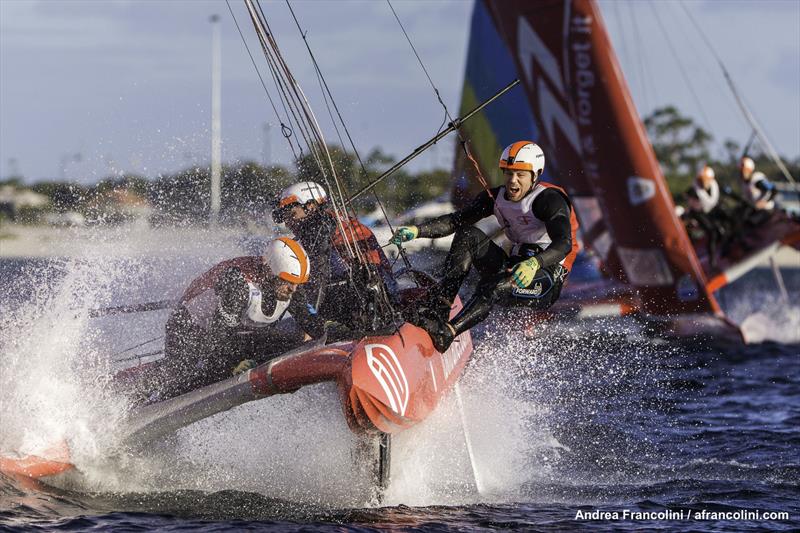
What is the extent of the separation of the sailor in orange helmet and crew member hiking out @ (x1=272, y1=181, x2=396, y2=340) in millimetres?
270

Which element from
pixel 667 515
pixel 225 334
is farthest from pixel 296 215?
pixel 667 515

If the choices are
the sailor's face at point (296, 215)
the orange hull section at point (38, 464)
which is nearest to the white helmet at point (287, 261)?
the sailor's face at point (296, 215)

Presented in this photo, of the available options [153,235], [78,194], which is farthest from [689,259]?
[78,194]

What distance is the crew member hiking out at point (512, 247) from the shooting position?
22.4 feet

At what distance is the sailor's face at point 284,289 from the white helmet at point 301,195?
1133mm

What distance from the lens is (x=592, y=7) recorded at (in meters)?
14.5

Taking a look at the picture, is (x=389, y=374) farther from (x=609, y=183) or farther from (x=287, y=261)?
(x=609, y=183)

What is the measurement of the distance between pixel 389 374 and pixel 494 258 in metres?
1.36

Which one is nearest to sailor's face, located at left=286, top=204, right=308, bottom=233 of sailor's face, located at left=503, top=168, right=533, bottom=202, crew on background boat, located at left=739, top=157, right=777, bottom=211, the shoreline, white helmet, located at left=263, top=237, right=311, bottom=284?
white helmet, located at left=263, top=237, right=311, bottom=284

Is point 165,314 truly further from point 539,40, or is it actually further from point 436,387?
point 539,40

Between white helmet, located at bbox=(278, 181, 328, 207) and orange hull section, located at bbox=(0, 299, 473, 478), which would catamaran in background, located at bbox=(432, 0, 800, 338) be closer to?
white helmet, located at bbox=(278, 181, 328, 207)

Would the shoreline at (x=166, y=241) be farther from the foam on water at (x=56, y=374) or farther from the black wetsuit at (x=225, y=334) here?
the black wetsuit at (x=225, y=334)

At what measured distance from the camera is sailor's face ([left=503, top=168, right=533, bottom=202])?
23.3 feet

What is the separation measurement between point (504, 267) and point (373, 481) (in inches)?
60.1
